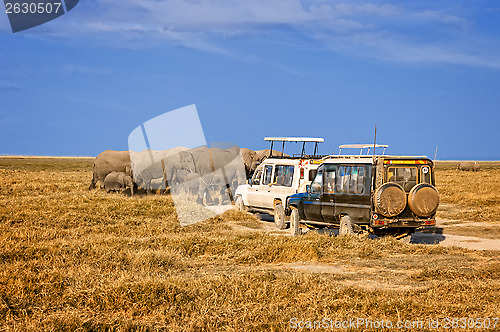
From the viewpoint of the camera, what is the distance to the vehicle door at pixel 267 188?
20266mm

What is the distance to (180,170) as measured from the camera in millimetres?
Result: 33812

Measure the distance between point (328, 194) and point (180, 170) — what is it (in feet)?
63.5

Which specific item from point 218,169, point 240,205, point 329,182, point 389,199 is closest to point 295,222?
point 329,182

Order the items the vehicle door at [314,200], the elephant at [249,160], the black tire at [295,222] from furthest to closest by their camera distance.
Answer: the elephant at [249,160] < the black tire at [295,222] < the vehicle door at [314,200]

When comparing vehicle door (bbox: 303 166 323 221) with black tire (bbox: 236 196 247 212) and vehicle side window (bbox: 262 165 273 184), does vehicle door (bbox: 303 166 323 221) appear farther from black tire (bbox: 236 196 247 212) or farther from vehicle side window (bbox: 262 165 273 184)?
black tire (bbox: 236 196 247 212)

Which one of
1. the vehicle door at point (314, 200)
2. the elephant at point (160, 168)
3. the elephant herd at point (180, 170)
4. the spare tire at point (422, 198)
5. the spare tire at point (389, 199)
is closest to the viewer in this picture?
the spare tire at point (389, 199)

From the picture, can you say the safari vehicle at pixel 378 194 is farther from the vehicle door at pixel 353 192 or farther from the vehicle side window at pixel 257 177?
the vehicle side window at pixel 257 177

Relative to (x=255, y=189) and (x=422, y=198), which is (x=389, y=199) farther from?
(x=255, y=189)

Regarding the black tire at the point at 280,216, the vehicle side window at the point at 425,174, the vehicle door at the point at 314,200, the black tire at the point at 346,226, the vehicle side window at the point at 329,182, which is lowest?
the black tire at the point at 280,216

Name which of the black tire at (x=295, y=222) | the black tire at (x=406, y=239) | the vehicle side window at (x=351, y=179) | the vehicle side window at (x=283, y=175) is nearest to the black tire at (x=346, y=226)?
the vehicle side window at (x=351, y=179)

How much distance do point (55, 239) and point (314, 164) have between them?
27.5 ft

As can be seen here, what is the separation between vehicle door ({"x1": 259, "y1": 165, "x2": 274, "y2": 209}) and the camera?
66.5 feet

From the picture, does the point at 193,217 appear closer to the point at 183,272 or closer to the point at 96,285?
the point at 183,272

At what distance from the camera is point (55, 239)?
14.7m
